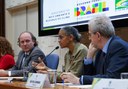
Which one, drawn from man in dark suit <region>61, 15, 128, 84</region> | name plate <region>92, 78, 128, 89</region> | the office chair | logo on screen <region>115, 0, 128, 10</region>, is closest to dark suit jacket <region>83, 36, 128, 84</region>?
man in dark suit <region>61, 15, 128, 84</region>

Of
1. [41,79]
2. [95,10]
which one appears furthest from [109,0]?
[41,79]

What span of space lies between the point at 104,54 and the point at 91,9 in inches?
43.1

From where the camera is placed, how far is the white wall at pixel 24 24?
4.31 meters

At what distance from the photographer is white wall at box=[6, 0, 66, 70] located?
4.31 meters

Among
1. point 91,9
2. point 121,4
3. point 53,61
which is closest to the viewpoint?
point 121,4

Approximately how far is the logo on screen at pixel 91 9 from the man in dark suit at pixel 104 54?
79cm

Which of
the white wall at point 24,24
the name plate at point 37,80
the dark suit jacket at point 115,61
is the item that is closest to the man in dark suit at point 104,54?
the dark suit jacket at point 115,61

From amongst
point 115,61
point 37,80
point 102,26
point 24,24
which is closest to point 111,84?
point 37,80

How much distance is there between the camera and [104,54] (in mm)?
2043

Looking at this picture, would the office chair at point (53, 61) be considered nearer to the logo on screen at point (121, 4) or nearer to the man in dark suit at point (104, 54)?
the man in dark suit at point (104, 54)

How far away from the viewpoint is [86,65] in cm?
220

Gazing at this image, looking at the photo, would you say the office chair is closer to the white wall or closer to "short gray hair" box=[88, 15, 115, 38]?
"short gray hair" box=[88, 15, 115, 38]

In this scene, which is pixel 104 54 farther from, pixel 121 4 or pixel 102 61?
pixel 121 4

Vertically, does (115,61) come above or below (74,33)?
below
